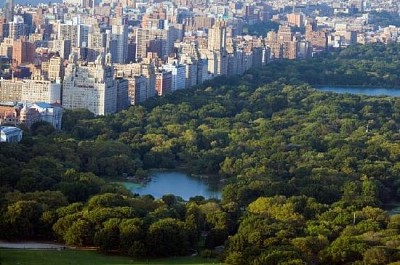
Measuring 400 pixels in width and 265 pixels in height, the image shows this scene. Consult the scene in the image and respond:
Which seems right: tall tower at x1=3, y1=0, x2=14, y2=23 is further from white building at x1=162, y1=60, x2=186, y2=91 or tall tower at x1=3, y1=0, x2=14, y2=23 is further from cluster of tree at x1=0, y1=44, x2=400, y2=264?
cluster of tree at x1=0, y1=44, x2=400, y2=264

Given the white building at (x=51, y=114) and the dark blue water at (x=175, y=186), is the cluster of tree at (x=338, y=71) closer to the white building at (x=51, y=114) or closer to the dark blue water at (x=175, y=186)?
the white building at (x=51, y=114)

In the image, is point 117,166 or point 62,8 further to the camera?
point 62,8

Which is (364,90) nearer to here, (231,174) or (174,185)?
(231,174)

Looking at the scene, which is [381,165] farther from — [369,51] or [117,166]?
[369,51]

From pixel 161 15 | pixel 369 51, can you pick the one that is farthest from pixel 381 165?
pixel 161 15

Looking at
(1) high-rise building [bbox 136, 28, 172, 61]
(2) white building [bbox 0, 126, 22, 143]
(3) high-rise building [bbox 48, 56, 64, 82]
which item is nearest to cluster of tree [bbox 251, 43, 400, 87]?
(1) high-rise building [bbox 136, 28, 172, 61]

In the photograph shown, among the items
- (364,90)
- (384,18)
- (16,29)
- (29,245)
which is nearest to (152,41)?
(16,29)

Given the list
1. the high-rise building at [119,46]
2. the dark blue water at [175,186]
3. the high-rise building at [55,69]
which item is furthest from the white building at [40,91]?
the high-rise building at [119,46]
